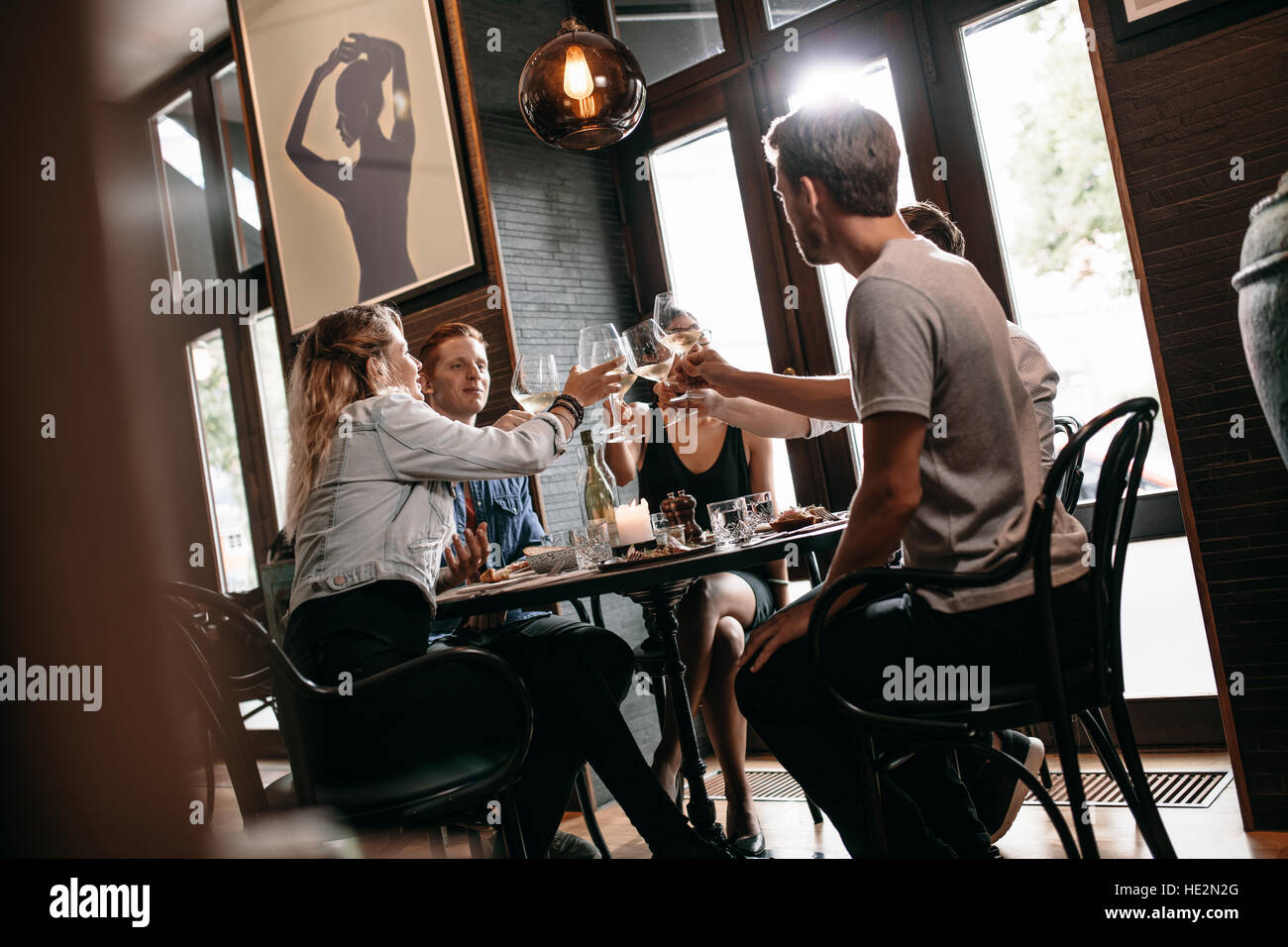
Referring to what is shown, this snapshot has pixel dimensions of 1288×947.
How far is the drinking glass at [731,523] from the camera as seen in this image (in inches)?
79.7

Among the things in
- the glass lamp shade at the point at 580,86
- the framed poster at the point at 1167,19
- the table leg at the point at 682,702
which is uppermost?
the glass lamp shade at the point at 580,86

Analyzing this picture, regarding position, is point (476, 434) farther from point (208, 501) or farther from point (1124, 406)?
point (208, 501)

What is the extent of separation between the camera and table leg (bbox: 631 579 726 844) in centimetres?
206

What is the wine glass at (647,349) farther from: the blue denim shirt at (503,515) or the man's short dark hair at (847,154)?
the blue denim shirt at (503,515)

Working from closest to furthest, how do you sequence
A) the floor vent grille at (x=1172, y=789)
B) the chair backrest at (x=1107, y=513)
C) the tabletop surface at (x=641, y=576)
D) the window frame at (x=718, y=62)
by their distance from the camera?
the chair backrest at (x=1107, y=513) → the tabletop surface at (x=641, y=576) → the floor vent grille at (x=1172, y=789) → the window frame at (x=718, y=62)

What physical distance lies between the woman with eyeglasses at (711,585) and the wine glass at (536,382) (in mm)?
261

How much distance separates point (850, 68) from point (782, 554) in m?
2.31

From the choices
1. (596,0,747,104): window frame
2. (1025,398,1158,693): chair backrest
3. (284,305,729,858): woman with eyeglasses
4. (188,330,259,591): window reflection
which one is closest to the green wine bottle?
(284,305,729,858): woman with eyeglasses

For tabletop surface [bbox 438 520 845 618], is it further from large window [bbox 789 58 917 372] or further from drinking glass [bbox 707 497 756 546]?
large window [bbox 789 58 917 372]

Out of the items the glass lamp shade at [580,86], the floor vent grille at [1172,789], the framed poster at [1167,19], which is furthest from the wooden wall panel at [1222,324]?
the glass lamp shade at [580,86]
